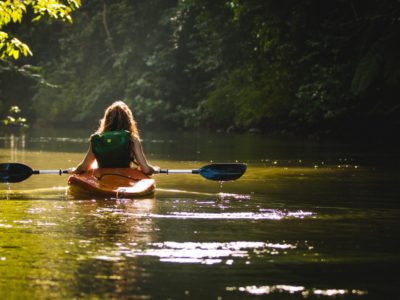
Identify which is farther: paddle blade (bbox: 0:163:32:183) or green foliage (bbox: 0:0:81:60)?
paddle blade (bbox: 0:163:32:183)

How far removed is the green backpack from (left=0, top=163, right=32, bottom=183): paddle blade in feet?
3.66

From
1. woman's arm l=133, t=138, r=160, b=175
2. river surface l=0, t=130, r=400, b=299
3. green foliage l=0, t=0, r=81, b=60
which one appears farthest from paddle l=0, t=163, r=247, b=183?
green foliage l=0, t=0, r=81, b=60

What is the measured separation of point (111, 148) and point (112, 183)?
1.86 ft

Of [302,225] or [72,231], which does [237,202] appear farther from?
[72,231]

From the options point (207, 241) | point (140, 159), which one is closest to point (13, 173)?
point (140, 159)

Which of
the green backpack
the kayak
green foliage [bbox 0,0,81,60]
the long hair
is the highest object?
green foliage [bbox 0,0,81,60]

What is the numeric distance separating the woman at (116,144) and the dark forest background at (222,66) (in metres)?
8.46

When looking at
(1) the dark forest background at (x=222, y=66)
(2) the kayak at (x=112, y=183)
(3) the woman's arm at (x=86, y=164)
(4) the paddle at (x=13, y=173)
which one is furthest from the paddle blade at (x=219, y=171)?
(1) the dark forest background at (x=222, y=66)

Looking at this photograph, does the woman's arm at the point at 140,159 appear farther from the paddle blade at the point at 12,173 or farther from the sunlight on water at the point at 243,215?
the sunlight on water at the point at 243,215

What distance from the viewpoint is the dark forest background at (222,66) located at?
91.8ft

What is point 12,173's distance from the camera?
14.4 meters

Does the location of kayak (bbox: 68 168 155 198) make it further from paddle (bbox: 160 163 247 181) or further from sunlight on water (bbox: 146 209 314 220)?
sunlight on water (bbox: 146 209 314 220)

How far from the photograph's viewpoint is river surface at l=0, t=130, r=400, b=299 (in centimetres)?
707

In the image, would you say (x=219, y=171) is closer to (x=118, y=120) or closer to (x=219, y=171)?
→ (x=219, y=171)
